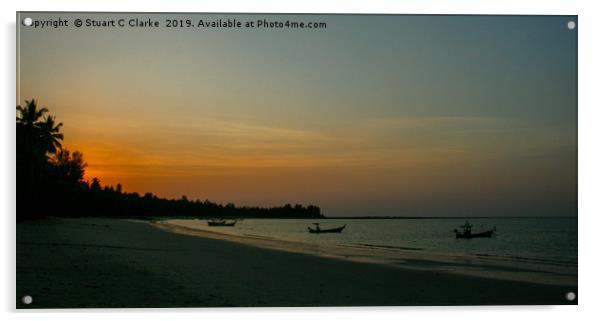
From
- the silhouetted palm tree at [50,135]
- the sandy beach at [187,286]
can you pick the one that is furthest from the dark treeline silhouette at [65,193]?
the sandy beach at [187,286]

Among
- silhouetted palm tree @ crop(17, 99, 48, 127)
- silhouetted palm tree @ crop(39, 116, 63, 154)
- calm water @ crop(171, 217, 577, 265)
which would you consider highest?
silhouetted palm tree @ crop(17, 99, 48, 127)

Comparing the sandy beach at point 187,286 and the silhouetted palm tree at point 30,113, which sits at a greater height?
the silhouetted palm tree at point 30,113

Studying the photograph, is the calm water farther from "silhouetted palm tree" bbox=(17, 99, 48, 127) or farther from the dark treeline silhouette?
"silhouetted palm tree" bbox=(17, 99, 48, 127)

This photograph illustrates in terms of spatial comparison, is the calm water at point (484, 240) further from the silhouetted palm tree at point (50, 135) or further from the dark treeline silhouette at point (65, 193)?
the silhouetted palm tree at point (50, 135)

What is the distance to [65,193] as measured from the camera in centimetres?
663

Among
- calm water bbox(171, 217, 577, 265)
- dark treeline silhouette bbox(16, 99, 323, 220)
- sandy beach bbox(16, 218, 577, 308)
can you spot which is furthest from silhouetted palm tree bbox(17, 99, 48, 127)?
calm water bbox(171, 217, 577, 265)

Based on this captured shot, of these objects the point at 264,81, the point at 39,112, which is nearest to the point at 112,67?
the point at 39,112

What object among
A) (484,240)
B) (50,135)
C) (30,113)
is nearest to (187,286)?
(50,135)

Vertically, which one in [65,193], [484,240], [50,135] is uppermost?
[50,135]

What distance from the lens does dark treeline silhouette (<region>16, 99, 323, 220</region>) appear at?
596 cm

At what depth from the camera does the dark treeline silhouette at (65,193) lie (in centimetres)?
596

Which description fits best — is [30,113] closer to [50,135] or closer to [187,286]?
[50,135]

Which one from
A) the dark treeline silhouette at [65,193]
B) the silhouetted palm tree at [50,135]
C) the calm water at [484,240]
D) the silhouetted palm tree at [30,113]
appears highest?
the silhouetted palm tree at [30,113]

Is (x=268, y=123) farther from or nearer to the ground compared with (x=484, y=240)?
farther from the ground
